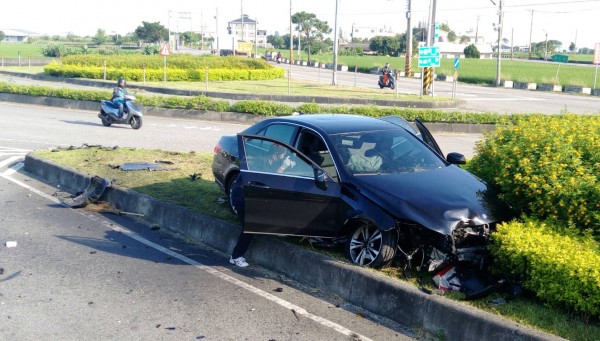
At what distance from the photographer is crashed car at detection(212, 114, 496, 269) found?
21.7 feet

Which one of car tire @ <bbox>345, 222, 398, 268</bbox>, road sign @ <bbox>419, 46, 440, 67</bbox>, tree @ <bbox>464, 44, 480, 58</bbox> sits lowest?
car tire @ <bbox>345, 222, 398, 268</bbox>

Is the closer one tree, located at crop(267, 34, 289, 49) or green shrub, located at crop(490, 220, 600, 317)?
green shrub, located at crop(490, 220, 600, 317)

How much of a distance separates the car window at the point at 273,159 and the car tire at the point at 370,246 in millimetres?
780

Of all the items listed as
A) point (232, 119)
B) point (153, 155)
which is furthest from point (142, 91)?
point (153, 155)

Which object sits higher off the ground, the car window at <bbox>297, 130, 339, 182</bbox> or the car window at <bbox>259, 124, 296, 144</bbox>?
the car window at <bbox>259, 124, 296, 144</bbox>

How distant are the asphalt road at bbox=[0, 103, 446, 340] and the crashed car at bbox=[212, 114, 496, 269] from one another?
0.68 metres

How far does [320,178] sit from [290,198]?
0.37 m

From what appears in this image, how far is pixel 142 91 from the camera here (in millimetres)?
35531

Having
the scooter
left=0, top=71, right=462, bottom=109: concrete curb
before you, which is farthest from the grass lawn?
left=0, top=71, right=462, bottom=109: concrete curb

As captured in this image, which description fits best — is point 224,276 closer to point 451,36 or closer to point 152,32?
point 152,32

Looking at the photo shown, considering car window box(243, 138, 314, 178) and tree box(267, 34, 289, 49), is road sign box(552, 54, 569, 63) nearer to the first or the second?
car window box(243, 138, 314, 178)

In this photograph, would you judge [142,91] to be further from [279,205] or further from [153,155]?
[279,205]

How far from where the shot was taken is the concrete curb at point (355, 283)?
5527 mm

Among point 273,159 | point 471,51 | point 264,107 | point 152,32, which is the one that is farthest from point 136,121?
point 471,51
